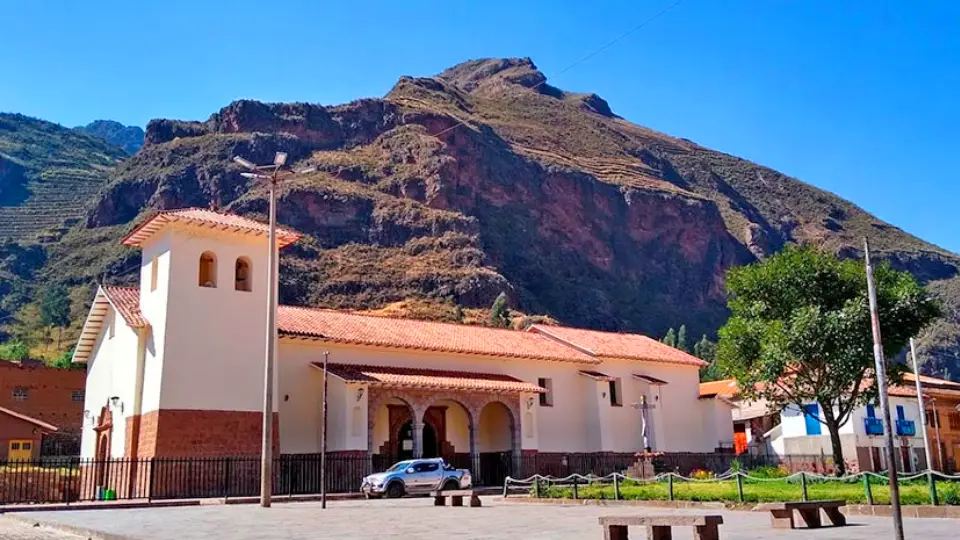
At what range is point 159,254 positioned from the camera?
3173 centimetres

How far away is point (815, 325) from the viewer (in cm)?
3097

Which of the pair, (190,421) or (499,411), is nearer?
(190,421)

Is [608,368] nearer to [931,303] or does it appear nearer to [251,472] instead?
[931,303]

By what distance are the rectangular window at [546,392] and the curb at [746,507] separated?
13.6 meters

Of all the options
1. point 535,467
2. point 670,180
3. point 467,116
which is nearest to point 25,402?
point 535,467

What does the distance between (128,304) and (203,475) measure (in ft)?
27.2

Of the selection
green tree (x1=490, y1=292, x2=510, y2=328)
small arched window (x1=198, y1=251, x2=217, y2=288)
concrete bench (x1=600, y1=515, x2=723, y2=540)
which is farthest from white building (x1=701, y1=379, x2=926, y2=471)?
green tree (x1=490, y1=292, x2=510, y2=328)

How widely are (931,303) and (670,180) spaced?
143 meters

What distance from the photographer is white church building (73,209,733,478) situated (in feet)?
98.7

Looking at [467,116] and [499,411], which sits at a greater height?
[467,116]

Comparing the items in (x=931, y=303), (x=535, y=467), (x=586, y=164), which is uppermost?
(x=586, y=164)

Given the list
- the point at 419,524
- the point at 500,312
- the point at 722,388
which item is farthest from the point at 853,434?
the point at 500,312

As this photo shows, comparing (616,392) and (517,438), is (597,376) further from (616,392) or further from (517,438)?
(517,438)

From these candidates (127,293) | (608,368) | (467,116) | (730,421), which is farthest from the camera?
(467,116)
